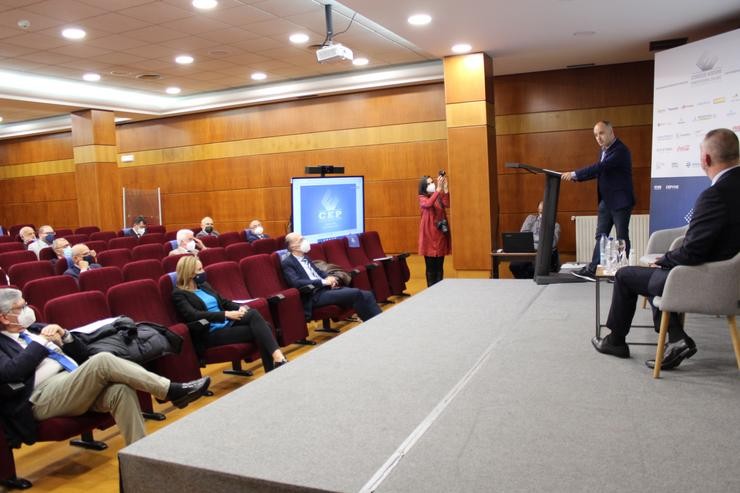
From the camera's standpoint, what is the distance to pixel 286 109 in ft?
37.2

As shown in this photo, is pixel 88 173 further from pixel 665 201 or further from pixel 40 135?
pixel 665 201

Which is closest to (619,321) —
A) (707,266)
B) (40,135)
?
(707,266)

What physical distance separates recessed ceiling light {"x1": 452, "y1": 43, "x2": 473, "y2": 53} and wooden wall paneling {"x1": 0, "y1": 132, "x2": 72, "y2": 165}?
1037 centimetres

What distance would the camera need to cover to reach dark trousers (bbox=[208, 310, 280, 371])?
458 centimetres

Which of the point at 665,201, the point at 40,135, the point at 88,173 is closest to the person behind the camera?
the point at 665,201

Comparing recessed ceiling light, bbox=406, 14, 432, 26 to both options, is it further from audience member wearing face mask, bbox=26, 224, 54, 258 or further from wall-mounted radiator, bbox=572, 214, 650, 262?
audience member wearing face mask, bbox=26, 224, 54, 258

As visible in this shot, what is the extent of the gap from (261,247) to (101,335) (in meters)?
3.71

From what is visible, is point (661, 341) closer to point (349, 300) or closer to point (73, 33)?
point (349, 300)

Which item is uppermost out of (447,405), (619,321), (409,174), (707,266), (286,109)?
(286,109)

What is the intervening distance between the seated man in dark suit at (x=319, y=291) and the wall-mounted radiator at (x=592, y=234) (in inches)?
151

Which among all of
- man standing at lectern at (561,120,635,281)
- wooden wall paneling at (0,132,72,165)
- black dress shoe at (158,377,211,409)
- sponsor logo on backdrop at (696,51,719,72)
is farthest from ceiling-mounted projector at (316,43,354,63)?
wooden wall paneling at (0,132,72,165)

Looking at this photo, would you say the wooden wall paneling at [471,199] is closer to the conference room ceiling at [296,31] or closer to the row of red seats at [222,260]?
the row of red seats at [222,260]

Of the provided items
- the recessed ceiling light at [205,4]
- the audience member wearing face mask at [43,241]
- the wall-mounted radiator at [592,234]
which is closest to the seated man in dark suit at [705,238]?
the recessed ceiling light at [205,4]

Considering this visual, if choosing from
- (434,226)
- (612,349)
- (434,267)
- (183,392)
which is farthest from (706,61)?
(183,392)
